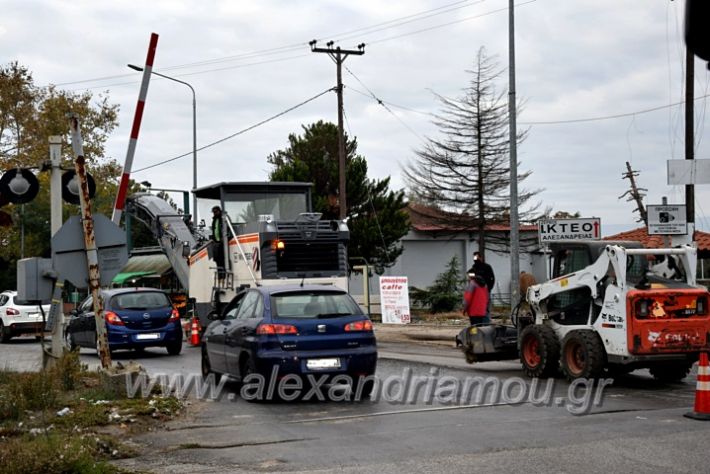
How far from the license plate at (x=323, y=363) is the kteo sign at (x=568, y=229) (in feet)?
26.5

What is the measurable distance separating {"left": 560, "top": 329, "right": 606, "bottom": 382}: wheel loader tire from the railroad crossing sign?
21.2ft

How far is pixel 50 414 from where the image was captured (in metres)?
10.7

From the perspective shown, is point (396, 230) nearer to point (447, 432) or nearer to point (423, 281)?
point (423, 281)

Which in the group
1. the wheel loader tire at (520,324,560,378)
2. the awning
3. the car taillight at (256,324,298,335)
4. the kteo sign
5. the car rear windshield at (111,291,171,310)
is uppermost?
the kteo sign

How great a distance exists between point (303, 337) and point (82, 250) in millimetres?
3083

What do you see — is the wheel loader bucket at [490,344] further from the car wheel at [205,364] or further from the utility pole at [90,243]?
the utility pole at [90,243]

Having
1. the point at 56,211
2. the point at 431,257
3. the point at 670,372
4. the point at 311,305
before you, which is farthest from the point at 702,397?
the point at 431,257

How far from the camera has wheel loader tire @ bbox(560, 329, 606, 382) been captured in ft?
43.6

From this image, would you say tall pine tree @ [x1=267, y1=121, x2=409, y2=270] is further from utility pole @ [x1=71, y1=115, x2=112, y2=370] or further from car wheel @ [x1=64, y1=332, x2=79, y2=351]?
utility pole @ [x1=71, y1=115, x2=112, y2=370]

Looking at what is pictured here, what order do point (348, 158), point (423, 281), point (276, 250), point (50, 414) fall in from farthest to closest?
1. point (423, 281)
2. point (348, 158)
3. point (276, 250)
4. point (50, 414)

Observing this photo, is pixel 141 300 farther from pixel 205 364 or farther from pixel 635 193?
pixel 635 193

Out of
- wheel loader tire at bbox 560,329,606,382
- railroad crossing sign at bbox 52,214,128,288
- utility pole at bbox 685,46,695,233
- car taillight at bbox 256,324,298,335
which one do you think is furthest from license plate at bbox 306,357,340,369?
utility pole at bbox 685,46,695,233

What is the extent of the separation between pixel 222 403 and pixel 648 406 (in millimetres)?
5477

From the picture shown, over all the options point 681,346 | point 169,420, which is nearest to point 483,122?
point 681,346
